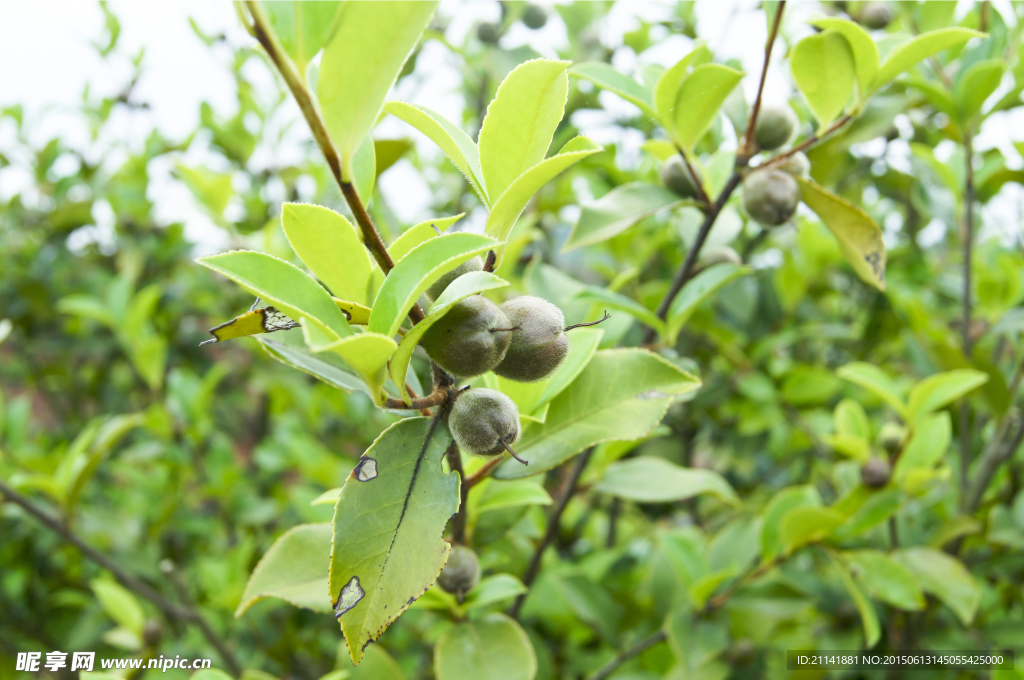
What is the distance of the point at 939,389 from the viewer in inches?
49.2

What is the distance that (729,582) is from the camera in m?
1.36

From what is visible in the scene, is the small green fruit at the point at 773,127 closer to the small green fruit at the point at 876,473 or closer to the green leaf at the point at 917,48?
the green leaf at the point at 917,48

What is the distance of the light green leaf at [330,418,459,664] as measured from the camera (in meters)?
0.55

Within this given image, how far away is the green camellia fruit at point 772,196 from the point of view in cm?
89

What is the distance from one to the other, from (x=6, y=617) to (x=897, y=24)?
3216 millimetres

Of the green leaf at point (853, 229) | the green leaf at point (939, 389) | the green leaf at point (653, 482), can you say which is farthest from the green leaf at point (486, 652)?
the green leaf at point (939, 389)

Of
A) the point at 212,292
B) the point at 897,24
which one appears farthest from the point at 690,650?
the point at 212,292

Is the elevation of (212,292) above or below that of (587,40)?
below

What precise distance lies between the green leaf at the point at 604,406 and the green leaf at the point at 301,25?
46cm

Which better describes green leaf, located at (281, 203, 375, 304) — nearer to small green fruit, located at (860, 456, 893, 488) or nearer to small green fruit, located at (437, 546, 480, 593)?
small green fruit, located at (437, 546, 480, 593)

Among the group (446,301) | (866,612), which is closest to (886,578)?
(866,612)

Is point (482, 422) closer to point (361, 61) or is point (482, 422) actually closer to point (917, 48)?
point (361, 61)

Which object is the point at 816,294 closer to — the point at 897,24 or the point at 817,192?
the point at 897,24

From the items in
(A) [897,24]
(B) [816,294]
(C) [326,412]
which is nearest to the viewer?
Answer: (A) [897,24]
